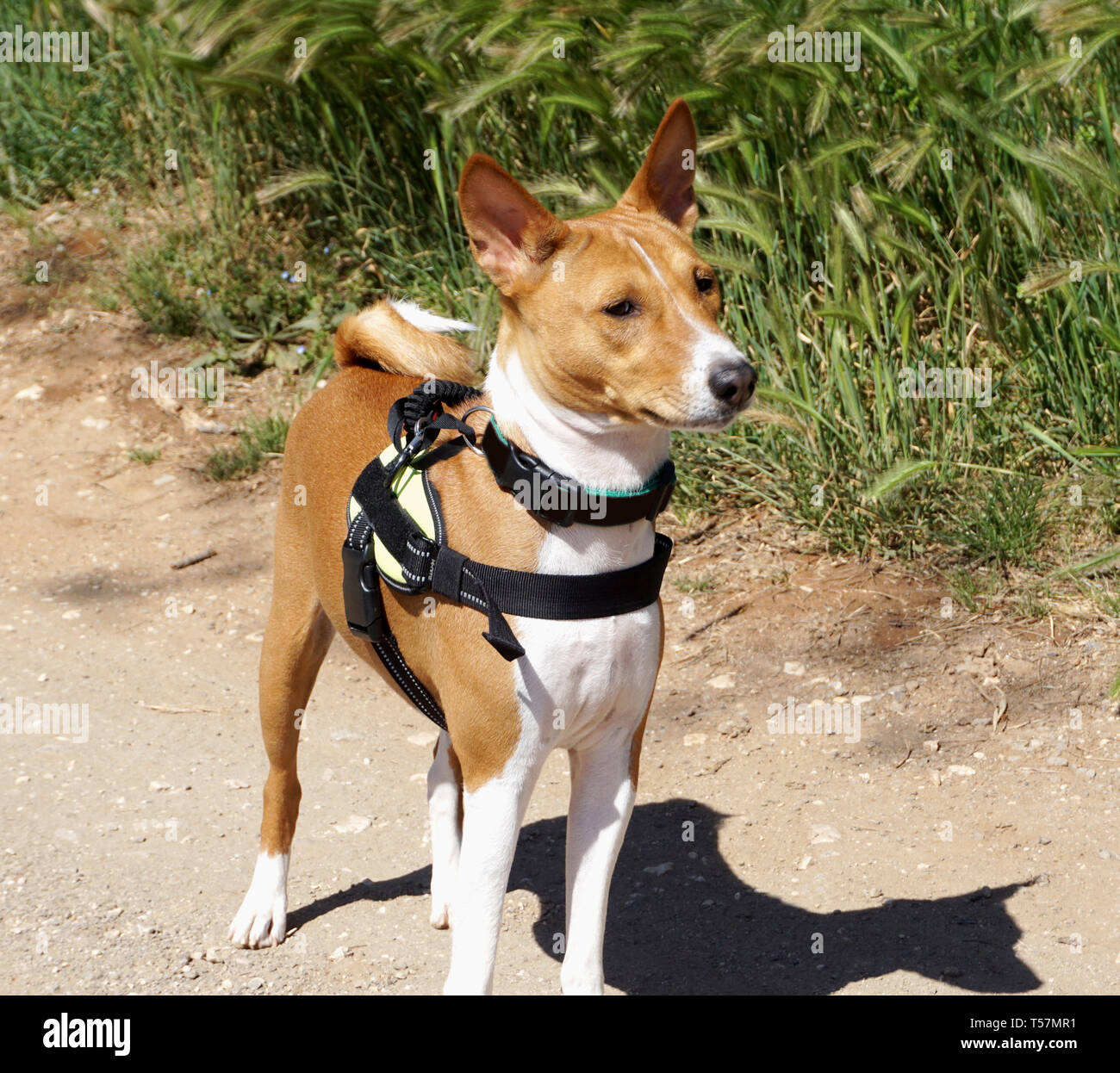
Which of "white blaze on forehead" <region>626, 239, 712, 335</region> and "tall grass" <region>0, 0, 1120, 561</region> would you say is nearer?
"white blaze on forehead" <region>626, 239, 712, 335</region>

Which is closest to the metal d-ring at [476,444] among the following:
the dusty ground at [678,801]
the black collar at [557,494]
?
the black collar at [557,494]

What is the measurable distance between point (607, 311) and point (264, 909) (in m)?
2.04

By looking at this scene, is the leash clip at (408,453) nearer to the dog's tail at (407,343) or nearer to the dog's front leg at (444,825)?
the dog's tail at (407,343)

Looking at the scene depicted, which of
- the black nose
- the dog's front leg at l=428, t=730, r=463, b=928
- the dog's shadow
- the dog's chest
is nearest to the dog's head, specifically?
the black nose

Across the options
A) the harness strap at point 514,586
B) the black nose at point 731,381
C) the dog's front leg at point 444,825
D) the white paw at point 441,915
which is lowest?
the white paw at point 441,915

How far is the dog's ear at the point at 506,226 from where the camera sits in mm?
2770

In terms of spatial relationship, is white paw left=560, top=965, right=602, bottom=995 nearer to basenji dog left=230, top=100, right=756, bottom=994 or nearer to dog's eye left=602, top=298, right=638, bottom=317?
basenji dog left=230, top=100, right=756, bottom=994

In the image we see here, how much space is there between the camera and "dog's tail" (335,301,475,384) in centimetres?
372

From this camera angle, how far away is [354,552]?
10.3ft

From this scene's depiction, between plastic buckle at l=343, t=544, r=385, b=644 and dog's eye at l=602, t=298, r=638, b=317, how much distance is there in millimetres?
831

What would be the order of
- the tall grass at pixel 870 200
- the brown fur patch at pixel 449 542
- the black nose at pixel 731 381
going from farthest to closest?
the tall grass at pixel 870 200 → the brown fur patch at pixel 449 542 → the black nose at pixel 731 381

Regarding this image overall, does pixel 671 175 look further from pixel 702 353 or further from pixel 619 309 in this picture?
pixel 702 353

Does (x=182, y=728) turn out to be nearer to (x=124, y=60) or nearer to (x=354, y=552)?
(x=354, y=552)

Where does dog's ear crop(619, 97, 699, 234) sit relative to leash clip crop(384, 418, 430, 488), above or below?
above
